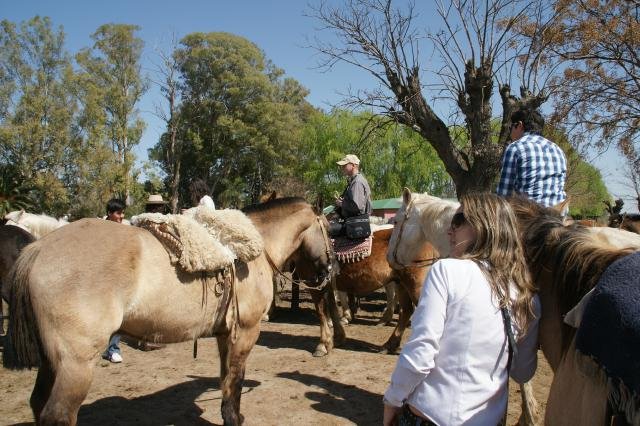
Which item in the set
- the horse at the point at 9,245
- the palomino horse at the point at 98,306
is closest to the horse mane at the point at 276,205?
the palomino horse at the point at 98,306

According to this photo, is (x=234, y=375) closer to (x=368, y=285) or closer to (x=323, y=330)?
(x=323, y=330)

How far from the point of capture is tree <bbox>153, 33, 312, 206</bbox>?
33.1 m

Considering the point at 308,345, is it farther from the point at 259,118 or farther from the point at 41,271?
the point at 259,118

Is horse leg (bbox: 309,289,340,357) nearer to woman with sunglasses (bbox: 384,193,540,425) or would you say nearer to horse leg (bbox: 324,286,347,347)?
horse leg (bbox: 324,286,347,347)

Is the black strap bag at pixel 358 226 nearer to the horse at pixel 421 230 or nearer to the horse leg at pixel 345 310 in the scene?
the horse at pixel 421 230

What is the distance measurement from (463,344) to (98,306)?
6.87 feet

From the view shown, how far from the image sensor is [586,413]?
1379 mm

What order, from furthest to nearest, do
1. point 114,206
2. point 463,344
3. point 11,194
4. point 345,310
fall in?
1. point 11,194
2. point 345,310
3. point 114,206
4. point 463,344

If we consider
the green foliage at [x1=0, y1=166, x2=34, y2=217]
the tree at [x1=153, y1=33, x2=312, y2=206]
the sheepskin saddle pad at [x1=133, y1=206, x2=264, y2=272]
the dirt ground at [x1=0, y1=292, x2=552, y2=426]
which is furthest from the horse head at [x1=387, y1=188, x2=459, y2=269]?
the tree at [x1=153, y1=33, x2=312, y2=206]

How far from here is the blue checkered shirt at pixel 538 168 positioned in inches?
125

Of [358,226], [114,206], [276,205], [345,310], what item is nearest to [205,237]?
[276,205]

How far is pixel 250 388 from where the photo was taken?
15.6 feet

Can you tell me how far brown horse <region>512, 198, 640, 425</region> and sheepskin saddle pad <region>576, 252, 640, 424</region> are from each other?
0.25ft

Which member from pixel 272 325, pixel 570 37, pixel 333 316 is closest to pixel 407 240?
pixel 333 316
